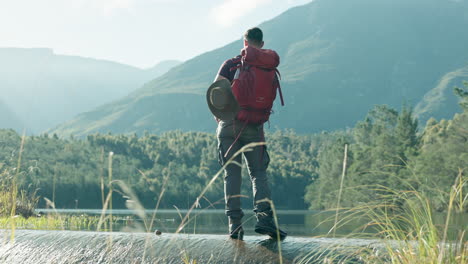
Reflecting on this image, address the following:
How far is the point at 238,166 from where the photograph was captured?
622 cm

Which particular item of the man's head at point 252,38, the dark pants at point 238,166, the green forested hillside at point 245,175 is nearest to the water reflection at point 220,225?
the dark pants at point 238,166

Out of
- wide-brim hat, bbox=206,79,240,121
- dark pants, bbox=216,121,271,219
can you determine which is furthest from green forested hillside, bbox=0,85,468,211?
wide-brim hat, bbox=206,79,240,121

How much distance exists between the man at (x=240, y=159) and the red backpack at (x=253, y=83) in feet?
0.26

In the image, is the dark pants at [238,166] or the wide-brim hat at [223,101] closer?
the wide-brim hat at [223,101]

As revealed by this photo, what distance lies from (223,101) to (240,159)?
652mm

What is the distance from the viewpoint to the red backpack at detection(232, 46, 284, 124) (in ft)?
20.0

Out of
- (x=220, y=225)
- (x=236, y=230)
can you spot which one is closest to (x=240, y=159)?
(x=236, y=230)

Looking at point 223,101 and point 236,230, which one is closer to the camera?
point 223,101

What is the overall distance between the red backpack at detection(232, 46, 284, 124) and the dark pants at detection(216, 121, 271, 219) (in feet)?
0.44

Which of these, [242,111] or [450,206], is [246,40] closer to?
[242,111]

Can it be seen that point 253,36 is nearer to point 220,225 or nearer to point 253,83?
point 253,83

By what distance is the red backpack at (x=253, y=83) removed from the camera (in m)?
6.09

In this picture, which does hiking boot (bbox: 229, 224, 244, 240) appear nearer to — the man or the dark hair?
the man

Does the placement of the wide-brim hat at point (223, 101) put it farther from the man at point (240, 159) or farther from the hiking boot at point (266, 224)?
the hiking boot at point (266, 224)
